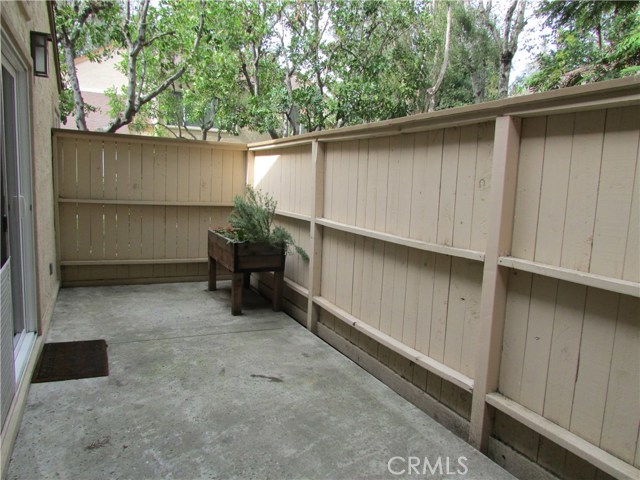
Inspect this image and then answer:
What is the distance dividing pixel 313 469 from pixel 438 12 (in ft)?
44.9

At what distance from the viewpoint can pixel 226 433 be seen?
7.42 feet

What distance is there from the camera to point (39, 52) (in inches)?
121

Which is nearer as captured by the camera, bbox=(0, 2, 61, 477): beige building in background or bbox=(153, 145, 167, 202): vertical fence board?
bbox=(0, 2, 61, 477): beige building in background

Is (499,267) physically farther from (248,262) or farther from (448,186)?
(248,262)

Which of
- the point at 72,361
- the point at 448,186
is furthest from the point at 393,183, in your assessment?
the point at 72,361

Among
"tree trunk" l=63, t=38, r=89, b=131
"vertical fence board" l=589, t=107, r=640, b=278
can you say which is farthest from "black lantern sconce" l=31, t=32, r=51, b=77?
"tree trunk" l=63, t=38, r=89, b=131

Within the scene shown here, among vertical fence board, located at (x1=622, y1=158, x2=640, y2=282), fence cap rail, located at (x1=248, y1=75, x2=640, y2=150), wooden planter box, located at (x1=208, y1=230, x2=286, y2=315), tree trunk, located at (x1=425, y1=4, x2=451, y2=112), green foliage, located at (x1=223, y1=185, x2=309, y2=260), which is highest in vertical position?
tree trunk, located at (x1=425, y1=4, x2=451, y2=112)

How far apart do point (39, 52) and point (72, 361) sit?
2.17 m

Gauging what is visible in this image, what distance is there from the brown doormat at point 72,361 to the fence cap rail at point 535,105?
2.49m

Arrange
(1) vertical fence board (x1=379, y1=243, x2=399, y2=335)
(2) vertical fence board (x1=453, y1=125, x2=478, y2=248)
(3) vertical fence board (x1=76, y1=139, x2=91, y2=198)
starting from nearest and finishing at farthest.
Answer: (2) vertical fence board (x1=453, y1=125, x2=478, y2=248) → (1) vertical fence board (x1=379, y1=243, x2=399, y2=335) → (3) vertical fence board (x1=76, y1=139, x2=91, y2=198)

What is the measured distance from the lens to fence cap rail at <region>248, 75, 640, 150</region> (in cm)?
152

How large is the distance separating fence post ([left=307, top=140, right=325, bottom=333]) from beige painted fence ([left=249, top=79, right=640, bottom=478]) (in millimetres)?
655

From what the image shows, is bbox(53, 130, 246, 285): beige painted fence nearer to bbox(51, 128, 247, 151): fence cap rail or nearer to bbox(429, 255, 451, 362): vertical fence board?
bbox(51, 128, 247, 151): fence cap rail

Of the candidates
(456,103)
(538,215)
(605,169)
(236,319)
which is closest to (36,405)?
(236,319)
